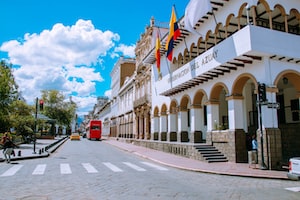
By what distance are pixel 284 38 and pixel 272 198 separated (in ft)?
31.0

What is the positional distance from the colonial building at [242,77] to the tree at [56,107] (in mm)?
50312

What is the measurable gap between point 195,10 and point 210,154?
8858 millimetres

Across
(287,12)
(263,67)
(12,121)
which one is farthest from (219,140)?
(12,121)

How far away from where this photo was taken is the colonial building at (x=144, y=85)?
33.2m

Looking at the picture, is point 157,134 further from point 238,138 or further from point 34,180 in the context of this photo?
point 34,180

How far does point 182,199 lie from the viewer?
7516 millimetres

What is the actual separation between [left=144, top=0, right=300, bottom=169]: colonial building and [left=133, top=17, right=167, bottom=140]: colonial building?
8.48 metres

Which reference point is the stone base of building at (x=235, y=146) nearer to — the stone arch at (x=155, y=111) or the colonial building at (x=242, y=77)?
the colonial building at (x=242, y=77)

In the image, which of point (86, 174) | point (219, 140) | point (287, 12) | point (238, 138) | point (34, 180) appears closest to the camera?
point (34, 180)

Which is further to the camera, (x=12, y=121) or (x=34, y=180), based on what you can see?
(x=12, y=121)

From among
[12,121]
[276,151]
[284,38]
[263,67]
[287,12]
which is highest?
[287,12]

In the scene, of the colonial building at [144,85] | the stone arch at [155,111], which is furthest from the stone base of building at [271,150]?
the colonial building at [144,85]

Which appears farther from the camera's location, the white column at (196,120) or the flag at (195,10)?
the white column at (196,120)

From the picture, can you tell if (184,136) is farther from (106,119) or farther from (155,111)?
Answer: (106,119)
